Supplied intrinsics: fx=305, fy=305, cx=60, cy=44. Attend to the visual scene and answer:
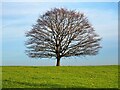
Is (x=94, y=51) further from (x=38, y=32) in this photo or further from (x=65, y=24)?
(x=38, y=32)

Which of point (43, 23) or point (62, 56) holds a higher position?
point (43, 23)

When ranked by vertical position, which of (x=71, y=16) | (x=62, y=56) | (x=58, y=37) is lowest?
(x=62, y=56)

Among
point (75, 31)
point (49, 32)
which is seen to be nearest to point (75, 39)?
point (75, 31)

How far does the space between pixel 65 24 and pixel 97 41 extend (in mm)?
6071

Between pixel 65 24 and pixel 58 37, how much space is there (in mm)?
2347

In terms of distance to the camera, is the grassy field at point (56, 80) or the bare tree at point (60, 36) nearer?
the grassy field at point (56, 80)

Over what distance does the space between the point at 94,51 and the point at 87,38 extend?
7.80 feet

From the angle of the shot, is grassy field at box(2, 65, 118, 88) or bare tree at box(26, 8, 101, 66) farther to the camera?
bare tree at box(26, 8, 101, 66)

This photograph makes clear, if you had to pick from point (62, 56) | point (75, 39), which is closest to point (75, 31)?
point (75, 39)

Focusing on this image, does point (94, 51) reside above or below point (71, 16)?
below

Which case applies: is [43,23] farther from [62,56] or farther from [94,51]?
[94,51]

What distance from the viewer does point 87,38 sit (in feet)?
161

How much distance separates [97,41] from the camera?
49.5 meters

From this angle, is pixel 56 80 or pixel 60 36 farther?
pixel 60 36
